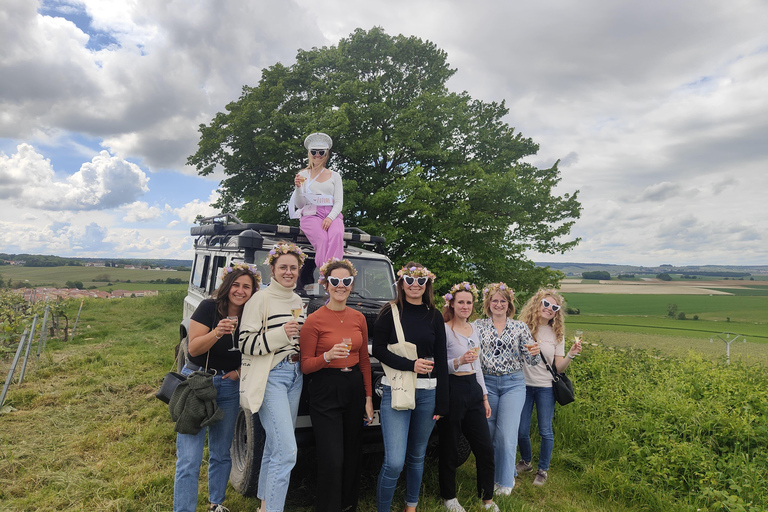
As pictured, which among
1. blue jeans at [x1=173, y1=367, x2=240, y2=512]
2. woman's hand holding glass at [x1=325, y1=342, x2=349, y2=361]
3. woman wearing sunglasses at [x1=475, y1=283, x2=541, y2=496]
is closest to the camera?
woman's hand holding glass at [x1=325, y1=342, x2=349, y2=361]

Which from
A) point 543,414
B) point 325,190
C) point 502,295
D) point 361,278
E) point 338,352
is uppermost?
point 325,190

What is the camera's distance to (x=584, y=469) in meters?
4.81

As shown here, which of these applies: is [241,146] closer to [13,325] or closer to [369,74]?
[369,74]

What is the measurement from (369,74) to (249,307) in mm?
16599

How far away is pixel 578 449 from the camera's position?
5.23 meters

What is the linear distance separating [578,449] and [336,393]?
3599 mm

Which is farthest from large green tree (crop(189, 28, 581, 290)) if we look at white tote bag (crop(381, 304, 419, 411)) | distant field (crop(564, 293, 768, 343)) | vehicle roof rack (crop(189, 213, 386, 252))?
distant field (crop(564, 293, 768, 343))

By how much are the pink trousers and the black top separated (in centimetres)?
185

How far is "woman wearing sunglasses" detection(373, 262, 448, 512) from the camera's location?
3348 millimetres

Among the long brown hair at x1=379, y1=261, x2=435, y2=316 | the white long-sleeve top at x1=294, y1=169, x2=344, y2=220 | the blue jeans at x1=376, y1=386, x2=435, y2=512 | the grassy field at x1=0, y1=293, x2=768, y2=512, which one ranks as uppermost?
the white long-sleeve top at x1=294, y1=169, x2=344, y2=220

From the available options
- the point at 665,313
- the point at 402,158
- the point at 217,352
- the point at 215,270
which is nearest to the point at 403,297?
the point at 217,352

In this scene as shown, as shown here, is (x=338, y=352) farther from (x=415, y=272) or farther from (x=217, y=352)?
(x=217, y=352)

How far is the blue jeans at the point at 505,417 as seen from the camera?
407 cm

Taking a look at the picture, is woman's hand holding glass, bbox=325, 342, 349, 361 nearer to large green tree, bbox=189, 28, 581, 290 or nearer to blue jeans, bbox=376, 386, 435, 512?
blue jeans, bbox=376, 386, 435, 512
